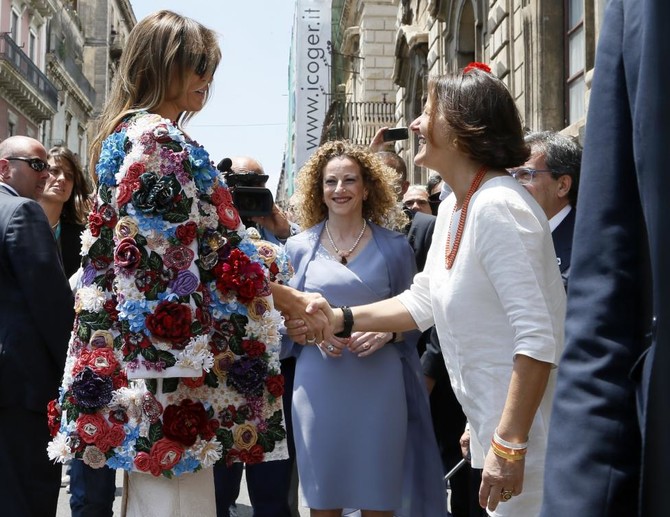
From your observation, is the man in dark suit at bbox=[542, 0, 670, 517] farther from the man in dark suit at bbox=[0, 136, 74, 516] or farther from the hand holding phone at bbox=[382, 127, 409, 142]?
the hand holding phone at bbox=[382, 127, 409, 142]

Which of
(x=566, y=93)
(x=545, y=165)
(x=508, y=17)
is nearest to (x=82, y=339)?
(x=545, y=165)

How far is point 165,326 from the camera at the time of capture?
9.62 ft

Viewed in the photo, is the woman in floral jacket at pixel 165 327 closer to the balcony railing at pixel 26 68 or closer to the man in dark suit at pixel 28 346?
the man in dark suit at pixel 28 346

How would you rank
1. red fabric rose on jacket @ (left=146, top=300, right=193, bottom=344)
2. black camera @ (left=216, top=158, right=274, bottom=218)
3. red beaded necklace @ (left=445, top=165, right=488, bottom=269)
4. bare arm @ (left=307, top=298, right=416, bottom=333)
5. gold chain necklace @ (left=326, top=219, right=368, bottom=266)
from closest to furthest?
red fabric rose on jacket @ (left=146, top=300, right=193, bottom=344), red beaded necklace @ (left=445, top=165, right=488, bottom=269), bare arm @ (left=307, top=298, right=416, bottom=333), black camera @ (left=216, top=158, right=274, bottom=218), gold chain necklace @ (left=326, top=219, right=368, bottom=266)

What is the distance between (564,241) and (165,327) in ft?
6.96

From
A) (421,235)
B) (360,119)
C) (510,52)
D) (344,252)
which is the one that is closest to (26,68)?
(360,119)

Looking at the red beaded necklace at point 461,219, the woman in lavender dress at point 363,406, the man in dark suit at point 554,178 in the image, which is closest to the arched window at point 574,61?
the man in dark suit at point 554,178

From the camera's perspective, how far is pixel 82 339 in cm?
307

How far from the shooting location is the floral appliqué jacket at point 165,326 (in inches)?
116

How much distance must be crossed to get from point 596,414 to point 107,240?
84.2 inches

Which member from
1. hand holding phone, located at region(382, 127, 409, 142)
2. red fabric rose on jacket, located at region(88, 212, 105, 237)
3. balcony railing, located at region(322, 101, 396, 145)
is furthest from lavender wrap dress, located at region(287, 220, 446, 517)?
balcony railing, located at region(322, 101, 396, 145)

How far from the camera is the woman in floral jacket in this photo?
2.96m

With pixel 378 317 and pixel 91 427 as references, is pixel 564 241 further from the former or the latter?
pixel 91 427

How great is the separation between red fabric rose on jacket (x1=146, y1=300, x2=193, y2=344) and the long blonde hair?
0.64 meters
